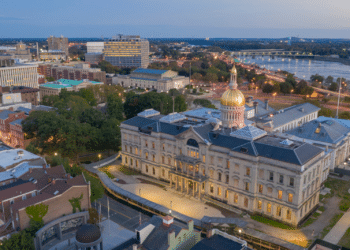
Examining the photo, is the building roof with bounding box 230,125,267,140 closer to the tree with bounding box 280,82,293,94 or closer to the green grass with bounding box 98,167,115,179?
the green grass with bounding box 98,167,115,179

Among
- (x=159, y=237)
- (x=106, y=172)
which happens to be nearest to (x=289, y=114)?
(x=106, y=172)

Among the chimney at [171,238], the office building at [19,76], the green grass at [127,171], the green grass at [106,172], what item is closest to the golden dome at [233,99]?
the green grass at [127,171]

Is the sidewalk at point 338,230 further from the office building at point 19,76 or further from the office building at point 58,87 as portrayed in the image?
the office building at point 19,76

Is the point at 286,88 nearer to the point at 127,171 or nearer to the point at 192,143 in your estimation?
the point at 192,143

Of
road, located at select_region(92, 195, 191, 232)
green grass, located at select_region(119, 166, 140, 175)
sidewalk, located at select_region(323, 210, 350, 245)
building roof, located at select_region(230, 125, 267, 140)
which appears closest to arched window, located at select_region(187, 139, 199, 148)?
building roof, located at select_region(230, 125, 267, 140)

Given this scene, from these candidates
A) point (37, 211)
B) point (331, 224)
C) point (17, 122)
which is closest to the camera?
point (37, 211)

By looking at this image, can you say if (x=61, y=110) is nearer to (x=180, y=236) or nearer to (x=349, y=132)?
(x=180, y=236)

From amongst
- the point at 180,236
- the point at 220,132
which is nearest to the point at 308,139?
the point at 220,132
